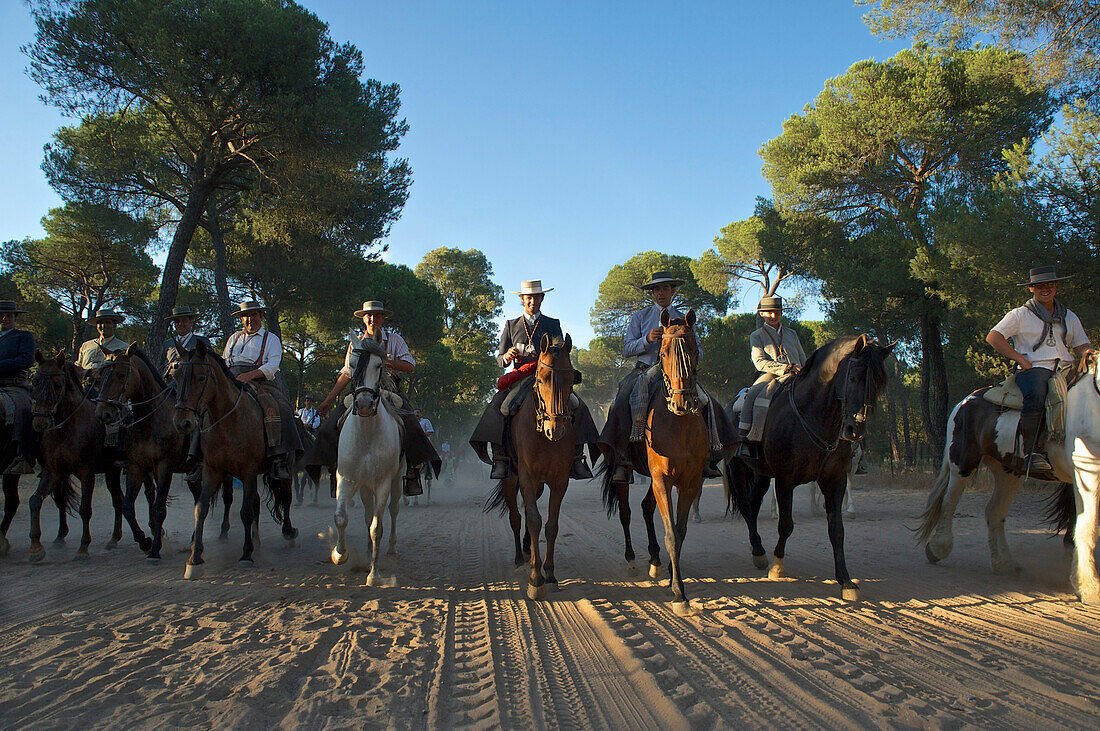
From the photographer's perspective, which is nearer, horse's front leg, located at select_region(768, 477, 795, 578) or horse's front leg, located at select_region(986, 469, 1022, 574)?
horse's front leg, located at select_region(768, 477, 795, 578)

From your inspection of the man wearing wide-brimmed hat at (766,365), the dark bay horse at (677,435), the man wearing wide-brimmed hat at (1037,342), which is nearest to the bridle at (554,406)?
the dark bay horse at (677,435)

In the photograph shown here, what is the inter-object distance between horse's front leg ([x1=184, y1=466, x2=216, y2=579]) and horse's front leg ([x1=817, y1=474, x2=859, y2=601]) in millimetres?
6350

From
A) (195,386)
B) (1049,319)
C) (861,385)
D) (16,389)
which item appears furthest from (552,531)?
(16,389)

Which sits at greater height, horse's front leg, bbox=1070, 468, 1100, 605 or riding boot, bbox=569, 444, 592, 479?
riding boot, bbox=569, 444, 592, 479

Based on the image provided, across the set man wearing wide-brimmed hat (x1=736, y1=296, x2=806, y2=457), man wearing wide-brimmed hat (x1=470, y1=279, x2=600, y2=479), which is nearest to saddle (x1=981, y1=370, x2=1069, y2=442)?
man wearing wide-brimmed hat (x1=736, y1=296, x2=806, y2=457)

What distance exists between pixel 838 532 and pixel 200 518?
6627 mm

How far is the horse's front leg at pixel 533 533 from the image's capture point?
18.7 ft

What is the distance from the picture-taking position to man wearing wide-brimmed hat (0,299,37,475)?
8.34 meters

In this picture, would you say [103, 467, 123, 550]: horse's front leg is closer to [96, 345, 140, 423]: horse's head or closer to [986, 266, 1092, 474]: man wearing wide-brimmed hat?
[96, 345, 140, 423]: horse's head

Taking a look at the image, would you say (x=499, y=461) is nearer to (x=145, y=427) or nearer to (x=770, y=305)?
(x=770, y=305)

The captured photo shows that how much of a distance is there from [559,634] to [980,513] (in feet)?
35.9

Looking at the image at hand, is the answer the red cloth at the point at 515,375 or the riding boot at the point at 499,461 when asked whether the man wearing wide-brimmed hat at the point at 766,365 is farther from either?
the riding boot at the point at 499,461

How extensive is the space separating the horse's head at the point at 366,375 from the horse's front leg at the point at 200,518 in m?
2.04

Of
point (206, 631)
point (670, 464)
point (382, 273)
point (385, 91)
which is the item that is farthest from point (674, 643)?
point (382, 273)
